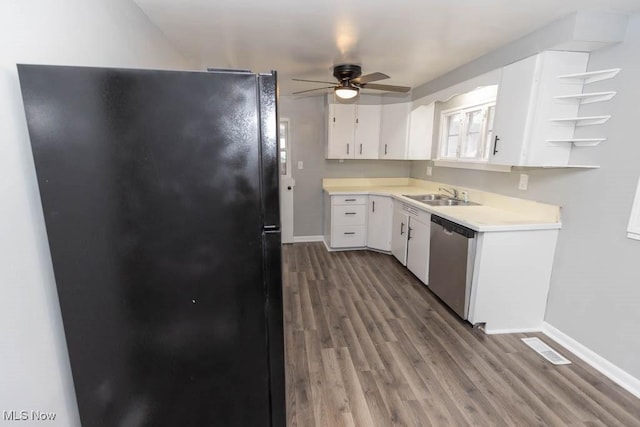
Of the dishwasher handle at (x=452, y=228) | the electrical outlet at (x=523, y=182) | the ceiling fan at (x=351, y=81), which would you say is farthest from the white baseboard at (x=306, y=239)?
the electrical outlet at (x=523, y=182)

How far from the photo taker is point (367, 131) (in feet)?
14.0

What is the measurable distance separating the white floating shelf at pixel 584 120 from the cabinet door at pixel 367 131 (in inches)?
95.8

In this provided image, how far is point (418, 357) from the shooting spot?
2068mm

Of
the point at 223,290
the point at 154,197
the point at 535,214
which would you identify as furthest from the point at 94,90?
the point at 535,214

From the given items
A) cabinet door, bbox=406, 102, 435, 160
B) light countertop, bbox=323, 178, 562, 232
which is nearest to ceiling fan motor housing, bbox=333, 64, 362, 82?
cabinet door, bbox=406, 102, 435, 160

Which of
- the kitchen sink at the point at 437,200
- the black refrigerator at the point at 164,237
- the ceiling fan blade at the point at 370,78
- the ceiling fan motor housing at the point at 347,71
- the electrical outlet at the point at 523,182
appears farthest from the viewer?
the kitchen sink at the point at 437,200

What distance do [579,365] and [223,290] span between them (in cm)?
242

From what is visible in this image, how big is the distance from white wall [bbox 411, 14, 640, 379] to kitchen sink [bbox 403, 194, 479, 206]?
3.34 feet

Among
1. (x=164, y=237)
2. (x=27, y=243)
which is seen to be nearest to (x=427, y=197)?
(x=164, y=237)

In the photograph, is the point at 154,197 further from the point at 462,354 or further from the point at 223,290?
the point at 462,354

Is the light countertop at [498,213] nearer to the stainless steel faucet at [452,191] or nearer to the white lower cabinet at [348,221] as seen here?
the stainless steel faucet at [452,191]

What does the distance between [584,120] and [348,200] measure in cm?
257

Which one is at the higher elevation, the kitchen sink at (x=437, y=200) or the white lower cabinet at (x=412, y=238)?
the kitchen sink at (x=437, y=200)

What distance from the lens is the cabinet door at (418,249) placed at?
120 inches
